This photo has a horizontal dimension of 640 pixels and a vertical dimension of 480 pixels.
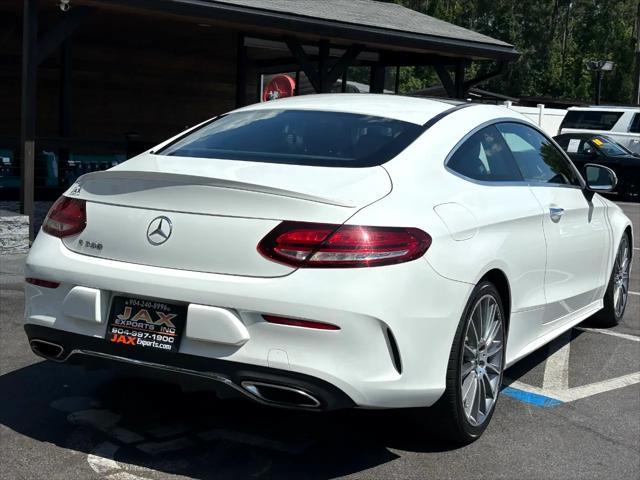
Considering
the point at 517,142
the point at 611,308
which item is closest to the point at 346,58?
the point at 611,308

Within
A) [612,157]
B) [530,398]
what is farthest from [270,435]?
[612,157]

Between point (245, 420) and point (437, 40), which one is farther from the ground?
point (437, 40)

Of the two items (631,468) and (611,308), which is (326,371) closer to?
(631,468)

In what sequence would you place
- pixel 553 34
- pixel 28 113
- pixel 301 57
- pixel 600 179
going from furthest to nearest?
pixel 553 34 → pixel 301 57 → pixel 28 113 → pixel 600 179

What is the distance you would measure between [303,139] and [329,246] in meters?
1.00

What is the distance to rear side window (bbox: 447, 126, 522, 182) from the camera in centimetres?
429

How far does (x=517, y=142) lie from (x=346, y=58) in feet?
30.2

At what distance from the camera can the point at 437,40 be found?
550 inches

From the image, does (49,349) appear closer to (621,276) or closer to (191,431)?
(191,431)

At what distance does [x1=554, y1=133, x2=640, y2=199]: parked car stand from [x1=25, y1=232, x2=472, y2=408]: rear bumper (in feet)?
56.5

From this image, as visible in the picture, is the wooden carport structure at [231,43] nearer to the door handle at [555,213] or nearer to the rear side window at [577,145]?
the rear side window at [577,145]

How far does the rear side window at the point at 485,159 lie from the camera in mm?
Result: 4293

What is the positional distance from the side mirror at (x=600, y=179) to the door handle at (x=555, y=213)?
0.81m

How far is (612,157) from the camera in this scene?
20.0 meters
